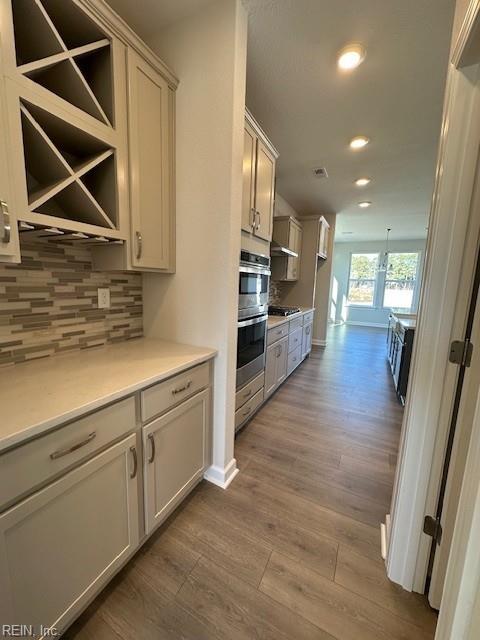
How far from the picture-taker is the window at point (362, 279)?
854cm

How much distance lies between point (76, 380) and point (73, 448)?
0.31m

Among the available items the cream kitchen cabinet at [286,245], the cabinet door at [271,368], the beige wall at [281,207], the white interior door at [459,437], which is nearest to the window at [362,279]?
the beige wall at [281,207]

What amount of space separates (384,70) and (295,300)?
3.34 metres

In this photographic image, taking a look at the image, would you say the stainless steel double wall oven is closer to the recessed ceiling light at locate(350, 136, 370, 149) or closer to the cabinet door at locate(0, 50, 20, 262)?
the cabinet door at locate(0, 50, 20, 262)

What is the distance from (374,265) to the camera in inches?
335

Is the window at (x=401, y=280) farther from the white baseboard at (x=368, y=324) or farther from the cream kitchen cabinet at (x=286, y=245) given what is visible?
the cream kitchen cabinet at (x=286, y=245)

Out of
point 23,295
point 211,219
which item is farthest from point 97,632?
point 211,219

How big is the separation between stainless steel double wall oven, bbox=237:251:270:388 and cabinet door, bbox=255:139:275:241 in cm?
24

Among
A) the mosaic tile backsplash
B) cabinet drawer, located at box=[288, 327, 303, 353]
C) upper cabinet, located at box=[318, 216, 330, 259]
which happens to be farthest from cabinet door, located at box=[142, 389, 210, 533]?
upper cabinet, located at box=[318, 216, 330, 259]

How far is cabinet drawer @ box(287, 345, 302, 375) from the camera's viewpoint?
11.5 ft

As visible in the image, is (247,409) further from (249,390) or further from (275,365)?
(275,365)

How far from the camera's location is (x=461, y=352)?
100cm

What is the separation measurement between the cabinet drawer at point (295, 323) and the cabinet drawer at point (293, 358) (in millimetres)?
330

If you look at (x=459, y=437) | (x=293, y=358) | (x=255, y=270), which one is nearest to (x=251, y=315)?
(x=255, y=270)
